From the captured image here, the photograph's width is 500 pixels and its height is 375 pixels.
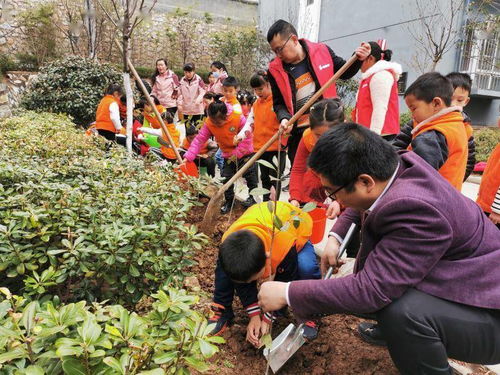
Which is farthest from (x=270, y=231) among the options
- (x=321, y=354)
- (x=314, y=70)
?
(x=314, y=70)

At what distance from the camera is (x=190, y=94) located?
770 cm

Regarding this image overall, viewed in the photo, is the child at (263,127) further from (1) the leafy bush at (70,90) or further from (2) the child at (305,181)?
(1) the leafy bush at (70,90)

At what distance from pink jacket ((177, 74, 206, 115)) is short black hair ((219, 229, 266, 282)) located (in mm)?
6244

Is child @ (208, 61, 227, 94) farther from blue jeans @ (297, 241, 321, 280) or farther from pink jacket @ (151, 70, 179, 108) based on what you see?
blue jeans @ (297, 241, 321, 280)

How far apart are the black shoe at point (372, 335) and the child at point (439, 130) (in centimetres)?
95

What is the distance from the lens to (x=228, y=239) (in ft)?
6.23

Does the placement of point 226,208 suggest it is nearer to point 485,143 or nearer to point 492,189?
point 492,189

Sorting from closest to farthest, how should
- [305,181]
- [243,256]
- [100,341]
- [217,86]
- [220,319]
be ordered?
[100,341]
[243,256]
[220,319]
[305,181]
[217,86]

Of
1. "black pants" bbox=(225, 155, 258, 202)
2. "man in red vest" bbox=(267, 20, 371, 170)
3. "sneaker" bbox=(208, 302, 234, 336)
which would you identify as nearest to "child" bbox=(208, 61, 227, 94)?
"black pants" bbox=(225, 155, 258, 202)

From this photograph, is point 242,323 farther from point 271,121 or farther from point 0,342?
point 271,121

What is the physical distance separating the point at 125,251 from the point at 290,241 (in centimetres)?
90

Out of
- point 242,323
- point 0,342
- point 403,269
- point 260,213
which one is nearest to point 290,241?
point 260,213

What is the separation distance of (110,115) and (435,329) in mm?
5406

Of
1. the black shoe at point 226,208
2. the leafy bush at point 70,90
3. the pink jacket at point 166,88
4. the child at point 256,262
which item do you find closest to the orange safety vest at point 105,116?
the pink jacket at point 166,88
